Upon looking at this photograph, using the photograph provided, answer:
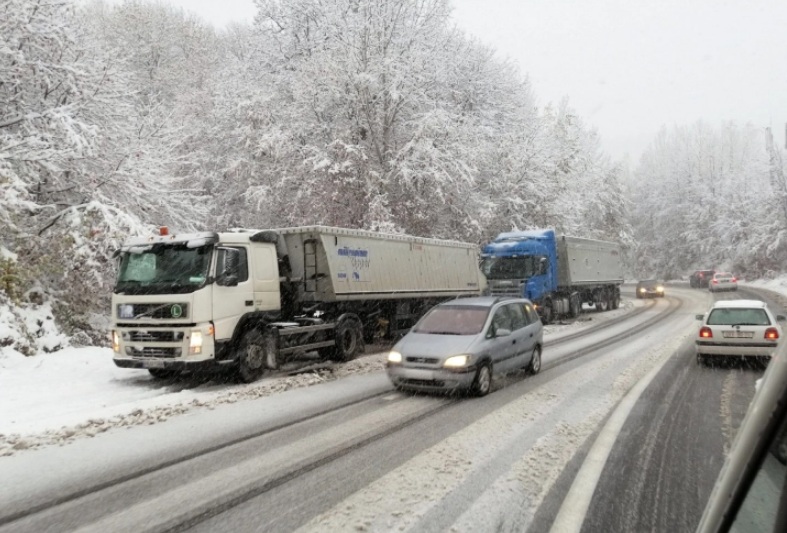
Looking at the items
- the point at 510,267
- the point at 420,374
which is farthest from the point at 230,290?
the point at 510,267

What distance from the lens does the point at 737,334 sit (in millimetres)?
11359

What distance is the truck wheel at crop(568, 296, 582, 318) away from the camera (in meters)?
25.1

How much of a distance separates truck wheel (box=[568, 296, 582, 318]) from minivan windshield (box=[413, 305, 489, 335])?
625 inches

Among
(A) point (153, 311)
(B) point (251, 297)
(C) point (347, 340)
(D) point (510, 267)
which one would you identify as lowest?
(C) point (347, 340)

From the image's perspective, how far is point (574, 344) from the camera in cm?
1611

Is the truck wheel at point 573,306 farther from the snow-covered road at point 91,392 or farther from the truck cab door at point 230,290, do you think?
the truck cab door at point 230,290

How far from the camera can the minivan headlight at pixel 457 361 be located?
8.87 m

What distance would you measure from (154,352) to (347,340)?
4.71 m

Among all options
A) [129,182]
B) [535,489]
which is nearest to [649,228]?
[129,182]

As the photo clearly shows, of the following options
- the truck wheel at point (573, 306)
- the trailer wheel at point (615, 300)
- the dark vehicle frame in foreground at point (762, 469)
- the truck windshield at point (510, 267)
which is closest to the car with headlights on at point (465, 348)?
the dark vehicle frame in foreground at point (762, 469)

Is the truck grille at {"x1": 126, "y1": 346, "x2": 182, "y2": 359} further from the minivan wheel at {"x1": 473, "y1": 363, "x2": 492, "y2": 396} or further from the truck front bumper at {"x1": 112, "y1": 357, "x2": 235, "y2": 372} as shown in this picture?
the minivan wheel at {"x1": 473, "y1": 363, "x2": 492, "y2": 396}

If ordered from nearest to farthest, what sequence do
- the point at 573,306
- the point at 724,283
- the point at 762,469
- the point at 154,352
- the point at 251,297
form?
the point at 762,469 → the point at 154,352 → the point at 251,297 → the point at 573,306 → the point at 724,283

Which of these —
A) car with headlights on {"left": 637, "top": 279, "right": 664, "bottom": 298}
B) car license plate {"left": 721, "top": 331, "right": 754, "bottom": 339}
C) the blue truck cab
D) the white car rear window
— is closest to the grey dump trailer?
the white car rear window

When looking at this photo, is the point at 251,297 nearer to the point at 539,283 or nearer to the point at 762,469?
the point at 762,469
